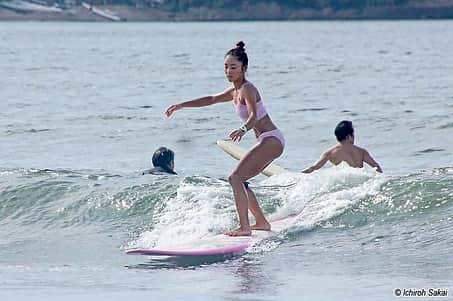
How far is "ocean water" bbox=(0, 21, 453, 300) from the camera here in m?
10.8

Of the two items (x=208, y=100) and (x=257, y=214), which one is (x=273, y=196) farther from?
(x=208, y=100)

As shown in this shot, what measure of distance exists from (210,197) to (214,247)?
237 centimetres

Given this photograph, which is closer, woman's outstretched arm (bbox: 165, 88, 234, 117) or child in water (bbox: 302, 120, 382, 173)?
woman's outstretched arm (bbox: 165, 88, 234, 117)

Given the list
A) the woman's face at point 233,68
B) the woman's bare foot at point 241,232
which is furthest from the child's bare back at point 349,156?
the woman's face at point 233,68

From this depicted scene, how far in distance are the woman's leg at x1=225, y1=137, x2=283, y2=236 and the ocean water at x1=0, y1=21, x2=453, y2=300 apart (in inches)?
21.1

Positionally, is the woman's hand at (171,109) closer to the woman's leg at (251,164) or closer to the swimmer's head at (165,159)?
the woman's leg at (251,164)

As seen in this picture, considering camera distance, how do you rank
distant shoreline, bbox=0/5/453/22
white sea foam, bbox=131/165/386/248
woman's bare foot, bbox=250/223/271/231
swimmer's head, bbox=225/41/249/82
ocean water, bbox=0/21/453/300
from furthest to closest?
distant shoreline, bbox=0/5/453/22 → white sea foam, bbox=131/165/386/248 → woman's bare foot, bbox=250/223/271/231 → swimmer's head, bbox=225/41/249/82 → ocean water, bbox=0/21/453/300

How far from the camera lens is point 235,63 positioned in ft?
37.1

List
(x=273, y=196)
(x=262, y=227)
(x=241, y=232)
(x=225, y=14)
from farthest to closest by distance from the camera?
(x=225, y=14)
(x=273, y=196)
(x=262, y=227)
(x=241, y=232)

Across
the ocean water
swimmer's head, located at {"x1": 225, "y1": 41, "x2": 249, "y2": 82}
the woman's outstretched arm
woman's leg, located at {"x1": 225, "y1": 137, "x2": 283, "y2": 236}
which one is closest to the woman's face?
swimmer's head, located at {"x1": 225, "y1": 41, "x2": 249, "y2": 82}

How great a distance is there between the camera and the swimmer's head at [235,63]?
1129 cm

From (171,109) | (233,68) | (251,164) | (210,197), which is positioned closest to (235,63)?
(233,68)

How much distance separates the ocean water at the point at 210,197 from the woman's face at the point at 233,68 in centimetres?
156

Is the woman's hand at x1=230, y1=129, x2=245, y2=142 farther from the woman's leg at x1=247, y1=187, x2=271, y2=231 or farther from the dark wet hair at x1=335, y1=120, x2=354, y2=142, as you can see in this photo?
the dark wet hair at x1=335, y1=120, x2=354, y2=142
